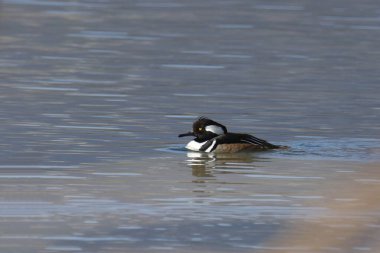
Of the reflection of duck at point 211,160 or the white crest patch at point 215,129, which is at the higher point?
the white crest patch at point 215,129

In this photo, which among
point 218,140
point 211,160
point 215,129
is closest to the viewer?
point 211,160

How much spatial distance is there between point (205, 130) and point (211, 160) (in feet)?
2.95

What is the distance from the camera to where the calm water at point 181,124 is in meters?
10.6

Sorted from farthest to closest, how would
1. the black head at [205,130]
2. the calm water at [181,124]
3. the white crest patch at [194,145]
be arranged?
the black head at [205,130], the white crest patch at [194,145], the calm water at [181,124]

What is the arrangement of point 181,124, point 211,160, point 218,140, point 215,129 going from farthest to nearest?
Result: point 181,124
point 215,129
point 218,140
point 211,160

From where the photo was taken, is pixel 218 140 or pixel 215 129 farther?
pixel 215 129

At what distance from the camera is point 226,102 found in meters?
19.1

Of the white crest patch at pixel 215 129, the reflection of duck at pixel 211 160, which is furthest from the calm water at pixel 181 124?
the white crest patch at pixel 215 129

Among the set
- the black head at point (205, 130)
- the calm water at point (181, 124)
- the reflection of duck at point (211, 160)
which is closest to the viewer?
the calm water at point (181, 124)

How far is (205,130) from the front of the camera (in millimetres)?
15898

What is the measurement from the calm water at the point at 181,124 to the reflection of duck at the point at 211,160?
0.04 meters

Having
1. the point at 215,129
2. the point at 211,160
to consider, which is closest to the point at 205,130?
the point at 215,129

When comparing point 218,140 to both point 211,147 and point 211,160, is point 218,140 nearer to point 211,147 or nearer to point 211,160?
point 211,147

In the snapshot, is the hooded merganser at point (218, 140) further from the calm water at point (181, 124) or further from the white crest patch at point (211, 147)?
the calm water at point (181, 124)
